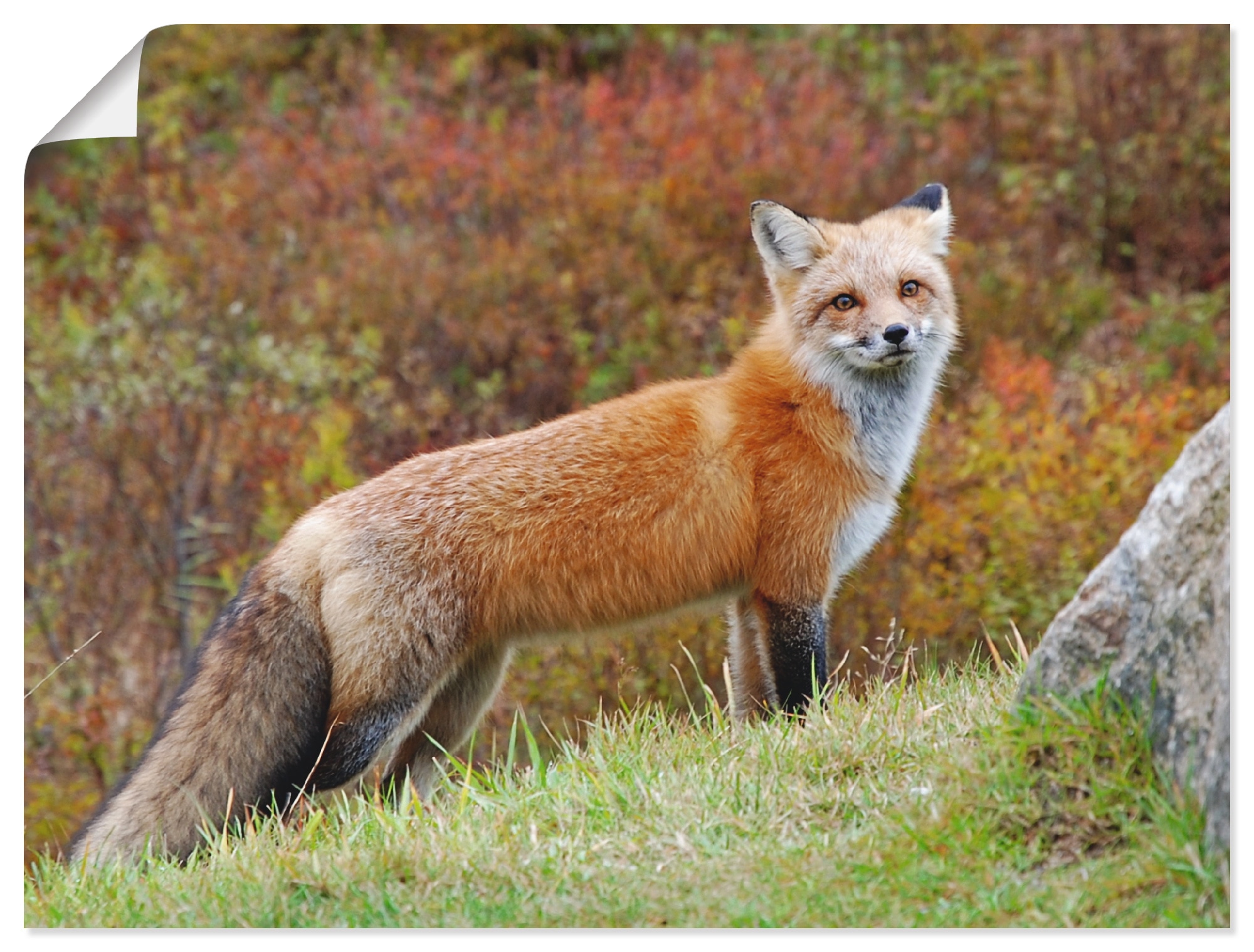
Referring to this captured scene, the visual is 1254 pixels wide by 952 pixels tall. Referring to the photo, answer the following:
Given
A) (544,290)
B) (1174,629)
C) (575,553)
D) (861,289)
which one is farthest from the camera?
(544,290)

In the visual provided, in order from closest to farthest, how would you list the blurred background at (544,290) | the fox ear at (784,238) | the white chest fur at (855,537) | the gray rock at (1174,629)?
the gray rock at (1174,629) < the white chest fur at (855,537) < the fox ear at (784,238) < the blurred background at (544,290)

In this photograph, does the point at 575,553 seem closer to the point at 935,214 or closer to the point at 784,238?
the point at 784,238

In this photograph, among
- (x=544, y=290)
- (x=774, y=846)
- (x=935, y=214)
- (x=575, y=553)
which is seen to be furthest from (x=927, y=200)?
(x=544, y=290)

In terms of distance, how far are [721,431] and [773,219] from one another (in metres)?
0.75

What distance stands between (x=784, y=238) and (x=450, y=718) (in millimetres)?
2027

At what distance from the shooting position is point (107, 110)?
4066mm

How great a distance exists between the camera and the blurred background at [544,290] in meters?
6.37

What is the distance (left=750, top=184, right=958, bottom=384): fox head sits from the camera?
4.25 m

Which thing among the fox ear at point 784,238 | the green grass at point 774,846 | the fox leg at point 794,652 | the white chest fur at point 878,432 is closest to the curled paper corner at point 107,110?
the fox ear at point 784,238

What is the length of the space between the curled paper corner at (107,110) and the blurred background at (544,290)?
1860 millimetres

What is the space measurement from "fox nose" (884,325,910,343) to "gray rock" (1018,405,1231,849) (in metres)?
1.04

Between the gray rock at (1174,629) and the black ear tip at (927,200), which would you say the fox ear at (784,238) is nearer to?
the black ear tip at (927,200)

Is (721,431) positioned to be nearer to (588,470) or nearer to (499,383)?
(588,470)

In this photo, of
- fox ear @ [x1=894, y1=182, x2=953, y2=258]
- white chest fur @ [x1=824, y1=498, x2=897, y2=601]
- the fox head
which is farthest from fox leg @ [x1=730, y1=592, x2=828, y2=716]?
fox ear @ [x1=894, y1=182, x2=953, y2=258]
